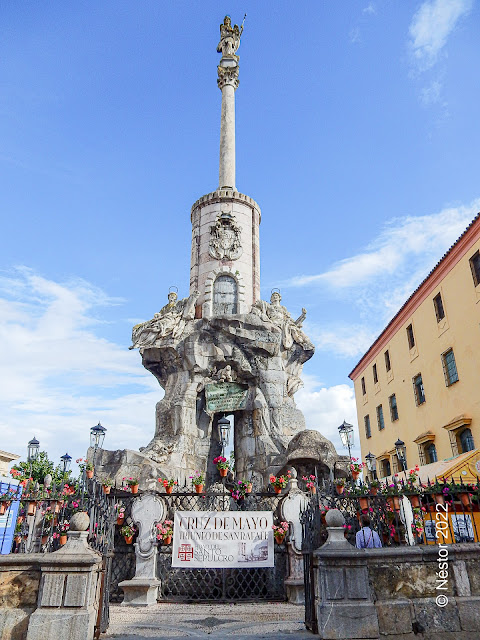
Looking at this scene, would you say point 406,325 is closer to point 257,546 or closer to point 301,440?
point 301,440

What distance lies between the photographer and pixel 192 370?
67.2ft

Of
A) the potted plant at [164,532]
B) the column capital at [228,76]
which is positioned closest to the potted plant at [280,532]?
the potted plant at [164,532]

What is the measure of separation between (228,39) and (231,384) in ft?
80.4

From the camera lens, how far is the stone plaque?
20.2 meters

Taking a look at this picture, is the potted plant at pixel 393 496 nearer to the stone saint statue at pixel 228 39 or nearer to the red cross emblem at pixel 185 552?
the red cross emblem at pixel 185 552

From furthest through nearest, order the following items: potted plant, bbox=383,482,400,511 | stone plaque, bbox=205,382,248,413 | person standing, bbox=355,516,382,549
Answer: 1. stone plaque, bbox=205,382,248,413
2. potted plant, bbox=383,482,400,511
3. person standing, bbox=355,516,382,549

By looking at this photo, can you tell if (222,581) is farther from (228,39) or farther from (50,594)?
(228,39)

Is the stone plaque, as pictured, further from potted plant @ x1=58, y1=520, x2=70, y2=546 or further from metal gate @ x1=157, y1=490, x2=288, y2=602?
potted plant @ x1=58, y1=520, x2=70, y2=546

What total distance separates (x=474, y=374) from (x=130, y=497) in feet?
50.6

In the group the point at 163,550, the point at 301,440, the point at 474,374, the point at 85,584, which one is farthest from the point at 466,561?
the point at 474,374

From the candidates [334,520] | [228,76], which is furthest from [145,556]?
[228,76]

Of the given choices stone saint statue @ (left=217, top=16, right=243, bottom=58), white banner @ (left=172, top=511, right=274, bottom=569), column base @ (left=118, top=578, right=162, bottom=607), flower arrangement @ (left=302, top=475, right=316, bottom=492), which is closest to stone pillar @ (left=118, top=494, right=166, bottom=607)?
column base @ (left=118, top=578, right=162, bottom=607)

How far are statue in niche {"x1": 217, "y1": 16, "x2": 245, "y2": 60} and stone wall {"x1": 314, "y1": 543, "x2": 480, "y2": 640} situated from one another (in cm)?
3173

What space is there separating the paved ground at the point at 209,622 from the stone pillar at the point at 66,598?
72 cm
